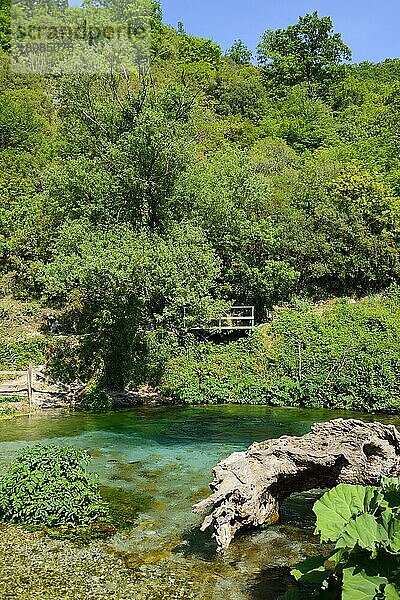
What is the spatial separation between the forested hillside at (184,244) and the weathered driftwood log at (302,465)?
1103cm

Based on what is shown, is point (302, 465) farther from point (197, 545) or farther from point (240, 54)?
point (240, 54)

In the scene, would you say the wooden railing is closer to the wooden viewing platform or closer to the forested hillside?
the forested hillside

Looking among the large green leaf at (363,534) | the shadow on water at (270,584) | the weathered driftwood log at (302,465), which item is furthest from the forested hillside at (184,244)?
the large green leaf at (363,534)

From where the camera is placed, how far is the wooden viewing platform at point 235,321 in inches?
920

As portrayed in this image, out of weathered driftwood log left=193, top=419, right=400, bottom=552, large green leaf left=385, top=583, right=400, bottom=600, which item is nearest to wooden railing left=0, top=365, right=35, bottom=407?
weathered driftwood log left=193, top=419, right=400, bottom=552

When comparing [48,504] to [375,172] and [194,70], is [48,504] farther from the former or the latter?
[194,70]

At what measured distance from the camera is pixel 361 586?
3.69 m

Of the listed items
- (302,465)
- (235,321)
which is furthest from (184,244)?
(302,465)

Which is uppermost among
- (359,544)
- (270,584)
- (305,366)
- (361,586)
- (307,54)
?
(307,54)

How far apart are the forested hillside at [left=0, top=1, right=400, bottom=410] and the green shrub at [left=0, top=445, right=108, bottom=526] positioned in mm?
9938

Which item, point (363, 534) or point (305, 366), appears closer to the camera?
point (363, 534)

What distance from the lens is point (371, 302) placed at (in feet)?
86.5

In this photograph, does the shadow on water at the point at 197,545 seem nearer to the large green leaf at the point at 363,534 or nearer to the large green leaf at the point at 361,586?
the large green leaf at the point at 363,534

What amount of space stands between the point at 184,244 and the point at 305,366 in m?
5.49
